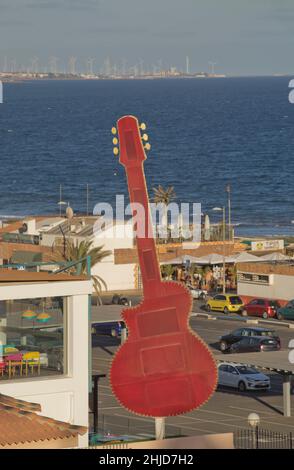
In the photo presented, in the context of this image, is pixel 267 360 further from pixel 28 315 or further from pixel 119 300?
pixel 119 300

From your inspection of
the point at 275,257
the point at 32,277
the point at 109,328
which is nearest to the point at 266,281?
the point at 275,257

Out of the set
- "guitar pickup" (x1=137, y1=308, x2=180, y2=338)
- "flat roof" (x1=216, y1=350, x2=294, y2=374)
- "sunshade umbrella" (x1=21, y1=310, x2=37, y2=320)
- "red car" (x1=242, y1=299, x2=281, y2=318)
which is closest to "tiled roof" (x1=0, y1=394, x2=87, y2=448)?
"sunshade umbrella" (x1=21, y1=310, x2=37, y2=320)

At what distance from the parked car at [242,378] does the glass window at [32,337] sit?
16417 millimetres

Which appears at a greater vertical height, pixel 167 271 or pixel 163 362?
pixel 163 362

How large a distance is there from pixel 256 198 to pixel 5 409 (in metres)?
121

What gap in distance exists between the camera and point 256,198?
464ft

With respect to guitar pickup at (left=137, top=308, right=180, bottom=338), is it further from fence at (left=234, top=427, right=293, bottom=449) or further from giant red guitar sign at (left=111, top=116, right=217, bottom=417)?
fence at (left=234, top=427, right=293, bottom=449)

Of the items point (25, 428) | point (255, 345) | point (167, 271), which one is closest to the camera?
point (25, 428)

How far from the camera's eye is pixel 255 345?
49.1 m

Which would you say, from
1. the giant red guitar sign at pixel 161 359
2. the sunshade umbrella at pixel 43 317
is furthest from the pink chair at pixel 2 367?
the giant red guitar sign at pixel 161 359

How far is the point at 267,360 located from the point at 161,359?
41.1 feet

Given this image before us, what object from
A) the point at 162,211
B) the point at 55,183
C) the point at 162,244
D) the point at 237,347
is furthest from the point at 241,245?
the point at 55,183

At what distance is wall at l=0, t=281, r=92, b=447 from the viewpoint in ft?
83.7
